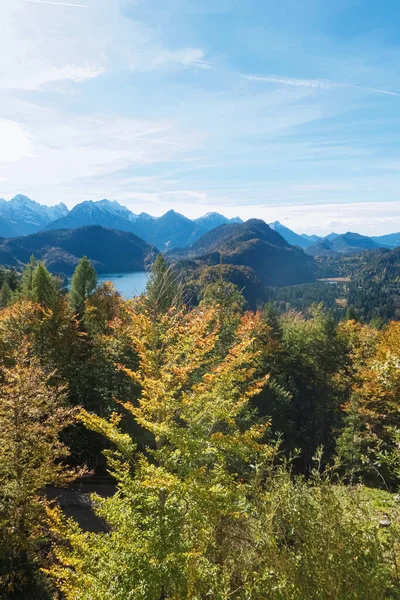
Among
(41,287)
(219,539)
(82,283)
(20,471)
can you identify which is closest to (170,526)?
(219,539)

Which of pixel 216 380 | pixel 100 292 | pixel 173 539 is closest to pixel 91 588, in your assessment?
pixel 173 539

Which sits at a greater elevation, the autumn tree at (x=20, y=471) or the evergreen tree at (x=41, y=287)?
the evergreen tree at (x=41, y=287)

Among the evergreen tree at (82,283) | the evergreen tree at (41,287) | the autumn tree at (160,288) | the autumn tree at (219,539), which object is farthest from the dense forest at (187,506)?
the evergreen tree at (82,283)

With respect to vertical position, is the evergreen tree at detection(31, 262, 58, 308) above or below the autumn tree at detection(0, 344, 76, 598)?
above

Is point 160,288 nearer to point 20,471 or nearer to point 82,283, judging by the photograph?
point 20,471

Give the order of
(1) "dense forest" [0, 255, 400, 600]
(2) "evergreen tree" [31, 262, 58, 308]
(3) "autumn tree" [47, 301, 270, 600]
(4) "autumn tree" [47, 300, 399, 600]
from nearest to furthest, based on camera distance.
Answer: (4) "autumn tree" [47, 300, 399, 600], (1) "dense forest" [0, 255, 400, 600], (3) "autumn tree" [47, 301, 270, 600], (2) "evergreen tree" [31, 262, 58, 308]

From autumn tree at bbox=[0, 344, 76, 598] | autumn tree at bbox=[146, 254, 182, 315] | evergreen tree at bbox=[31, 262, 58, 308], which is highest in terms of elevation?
autumn tree at bbox=[146, 254, 182, 315]

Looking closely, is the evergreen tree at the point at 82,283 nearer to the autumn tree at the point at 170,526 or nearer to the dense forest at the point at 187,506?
the dense forest at the point at 187,506

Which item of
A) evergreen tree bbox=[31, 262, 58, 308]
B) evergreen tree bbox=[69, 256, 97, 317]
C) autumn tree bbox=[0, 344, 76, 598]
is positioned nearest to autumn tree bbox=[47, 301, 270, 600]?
autumn tree bbox=[0, 344, 76, 598]

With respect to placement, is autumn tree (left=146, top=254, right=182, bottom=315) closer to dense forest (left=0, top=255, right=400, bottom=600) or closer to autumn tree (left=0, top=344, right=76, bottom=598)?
dense forest (left=0, top=255, right=400, bottom=600)

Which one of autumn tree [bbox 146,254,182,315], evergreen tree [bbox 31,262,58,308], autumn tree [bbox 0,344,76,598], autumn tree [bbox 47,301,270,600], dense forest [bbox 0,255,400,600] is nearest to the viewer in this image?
dense forest [bbox 0,255,400,600]

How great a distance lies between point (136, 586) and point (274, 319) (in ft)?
93.2

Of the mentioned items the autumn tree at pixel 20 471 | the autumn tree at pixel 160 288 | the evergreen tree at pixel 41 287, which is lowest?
the autumn tree at pixel 20 471

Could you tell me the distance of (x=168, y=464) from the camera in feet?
27.9
